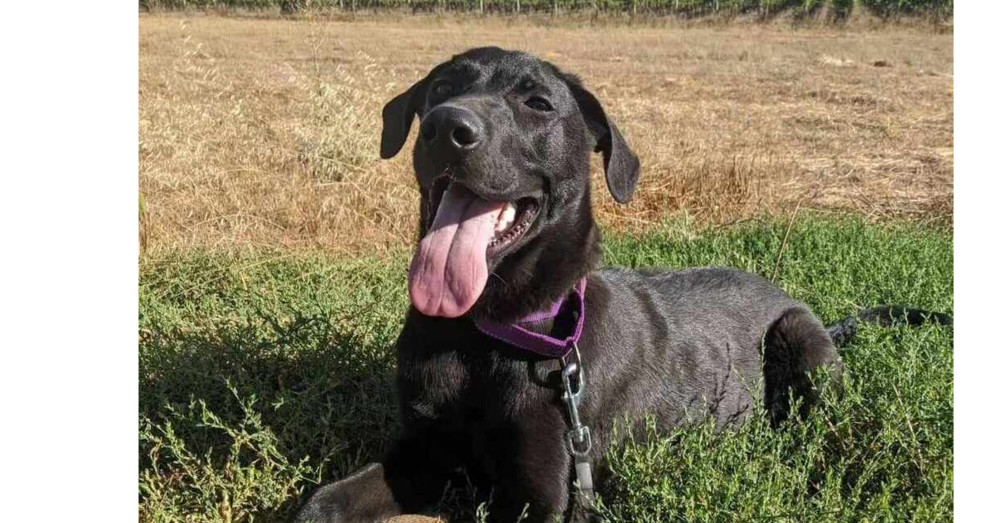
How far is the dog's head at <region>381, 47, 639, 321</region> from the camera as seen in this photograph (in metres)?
2.91

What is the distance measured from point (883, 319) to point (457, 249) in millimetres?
2506

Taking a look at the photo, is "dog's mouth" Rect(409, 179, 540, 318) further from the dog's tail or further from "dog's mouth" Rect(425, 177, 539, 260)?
the dog's tail

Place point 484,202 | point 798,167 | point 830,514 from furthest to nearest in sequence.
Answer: point 798,167
point 484,202
point 830,514

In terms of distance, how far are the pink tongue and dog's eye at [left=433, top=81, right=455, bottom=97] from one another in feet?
1.57

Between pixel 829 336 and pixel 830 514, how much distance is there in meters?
1.54

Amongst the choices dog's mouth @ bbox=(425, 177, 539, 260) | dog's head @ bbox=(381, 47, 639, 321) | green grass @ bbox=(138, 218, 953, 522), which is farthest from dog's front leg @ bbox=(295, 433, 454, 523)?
dog's mouth @ bbox=(425, 177, 539, 260)

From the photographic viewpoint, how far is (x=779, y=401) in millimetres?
4094

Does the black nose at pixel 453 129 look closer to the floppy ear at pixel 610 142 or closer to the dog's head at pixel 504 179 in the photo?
the dog's head at pixel 504 179

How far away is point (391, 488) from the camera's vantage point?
10.6ft

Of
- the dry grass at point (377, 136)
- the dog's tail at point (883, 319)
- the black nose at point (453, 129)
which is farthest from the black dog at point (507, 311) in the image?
the dry grass at point (377, 136)

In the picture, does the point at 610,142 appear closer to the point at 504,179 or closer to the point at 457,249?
the point at 504,179

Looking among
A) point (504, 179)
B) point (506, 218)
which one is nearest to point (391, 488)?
point (506, 218)

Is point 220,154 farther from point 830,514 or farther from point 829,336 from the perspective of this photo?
point 830,514

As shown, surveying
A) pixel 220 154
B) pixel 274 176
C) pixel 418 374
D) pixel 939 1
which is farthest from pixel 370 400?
pixel 939 1
